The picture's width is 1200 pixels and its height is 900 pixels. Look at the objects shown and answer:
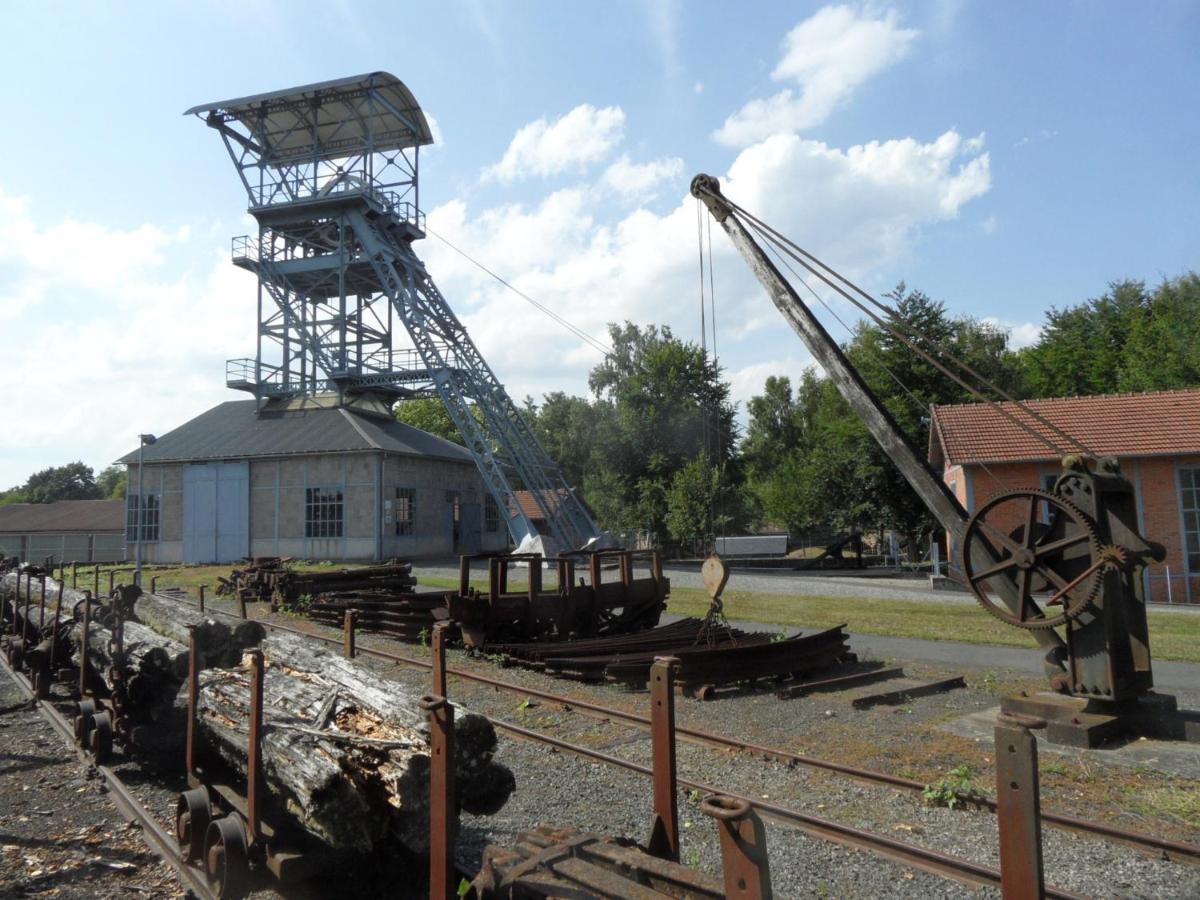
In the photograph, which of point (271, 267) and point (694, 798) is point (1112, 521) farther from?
point (271, 267)

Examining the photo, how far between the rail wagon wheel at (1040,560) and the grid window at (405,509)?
26648mm

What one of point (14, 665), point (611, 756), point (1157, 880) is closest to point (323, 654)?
point (611, 756)

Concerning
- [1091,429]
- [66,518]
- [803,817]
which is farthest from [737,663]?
[66,518]

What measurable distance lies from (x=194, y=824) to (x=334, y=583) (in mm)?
15650

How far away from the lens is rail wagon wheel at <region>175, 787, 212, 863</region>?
4914 mm

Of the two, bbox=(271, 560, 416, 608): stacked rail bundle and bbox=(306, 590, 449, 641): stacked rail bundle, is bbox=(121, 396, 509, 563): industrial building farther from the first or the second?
bbox=(306, 590, 449, 641): stacked rail bundle

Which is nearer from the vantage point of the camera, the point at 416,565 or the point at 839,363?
the point at 839,363

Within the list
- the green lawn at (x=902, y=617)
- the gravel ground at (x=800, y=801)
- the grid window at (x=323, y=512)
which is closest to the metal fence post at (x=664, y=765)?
the gravel ground at (x=800, y=801)

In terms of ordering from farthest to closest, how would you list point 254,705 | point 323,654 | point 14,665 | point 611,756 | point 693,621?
point 693,621
point 14,665
point 611,756
point 323,654
point 254,705

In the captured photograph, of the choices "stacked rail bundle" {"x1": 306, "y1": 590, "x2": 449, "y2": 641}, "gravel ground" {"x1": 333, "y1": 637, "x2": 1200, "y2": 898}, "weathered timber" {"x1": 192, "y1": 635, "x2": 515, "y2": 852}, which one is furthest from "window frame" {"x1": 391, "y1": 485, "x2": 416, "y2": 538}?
"weathered timber" {"x1": 192, "y1": 635, "x2": 515, "y2": 852}

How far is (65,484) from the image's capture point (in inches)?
4104

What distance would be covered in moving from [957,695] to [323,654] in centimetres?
733

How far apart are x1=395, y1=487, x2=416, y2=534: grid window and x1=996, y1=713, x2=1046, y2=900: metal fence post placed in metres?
31.2

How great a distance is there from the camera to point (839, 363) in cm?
1005
